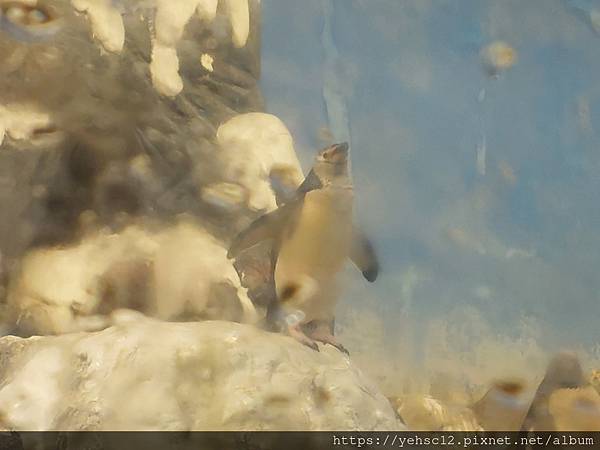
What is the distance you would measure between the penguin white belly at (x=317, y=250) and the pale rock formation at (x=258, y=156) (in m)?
0.16

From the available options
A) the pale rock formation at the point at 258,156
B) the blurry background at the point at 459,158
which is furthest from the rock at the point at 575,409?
the pale rock formation at the point at 258,156

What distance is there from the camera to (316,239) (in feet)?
5.21

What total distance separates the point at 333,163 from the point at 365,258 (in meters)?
0.28

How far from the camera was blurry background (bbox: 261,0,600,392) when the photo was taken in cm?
150

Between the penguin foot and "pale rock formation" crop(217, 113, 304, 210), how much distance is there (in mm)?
487

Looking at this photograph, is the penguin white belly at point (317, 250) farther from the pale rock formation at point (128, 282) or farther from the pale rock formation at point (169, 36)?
the pale rock formation at point (169, 36)

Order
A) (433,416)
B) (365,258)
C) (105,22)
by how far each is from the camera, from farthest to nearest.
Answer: (105,22) < (365,258) < (433,416)

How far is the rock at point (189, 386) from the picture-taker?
3.58ft

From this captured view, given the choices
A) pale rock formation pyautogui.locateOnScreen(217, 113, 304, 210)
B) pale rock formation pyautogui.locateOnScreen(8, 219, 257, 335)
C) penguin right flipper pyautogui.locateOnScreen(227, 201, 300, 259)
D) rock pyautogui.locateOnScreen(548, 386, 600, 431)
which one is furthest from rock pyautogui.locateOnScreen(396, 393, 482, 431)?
pale rock formation pyautogui.locateOnScreen(217, 113, 304, 210)

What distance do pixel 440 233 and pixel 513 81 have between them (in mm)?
574

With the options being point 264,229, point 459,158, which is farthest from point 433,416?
point 459,158

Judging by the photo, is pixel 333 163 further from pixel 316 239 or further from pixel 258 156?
pixel 258 156

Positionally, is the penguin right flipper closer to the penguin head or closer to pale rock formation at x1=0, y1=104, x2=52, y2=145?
the penguin head

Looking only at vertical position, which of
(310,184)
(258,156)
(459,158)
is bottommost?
(258,156)
